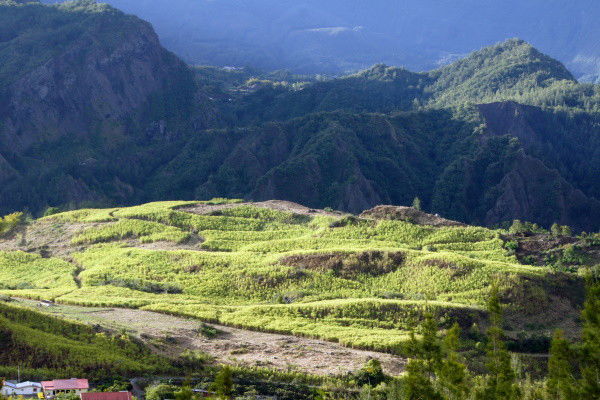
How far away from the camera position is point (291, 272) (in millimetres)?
71500

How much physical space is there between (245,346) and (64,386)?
45.5ft

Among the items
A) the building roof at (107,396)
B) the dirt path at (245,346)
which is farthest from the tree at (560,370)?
the building roof at (107,396)

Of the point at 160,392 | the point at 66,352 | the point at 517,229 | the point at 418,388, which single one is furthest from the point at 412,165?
the point at 418,388

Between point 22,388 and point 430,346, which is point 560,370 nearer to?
point 430,346

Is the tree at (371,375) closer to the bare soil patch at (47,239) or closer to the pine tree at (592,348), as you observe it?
the pine tree at (592,348)

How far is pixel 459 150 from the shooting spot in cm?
16512

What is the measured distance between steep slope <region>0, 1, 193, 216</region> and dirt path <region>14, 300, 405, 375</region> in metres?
90.0

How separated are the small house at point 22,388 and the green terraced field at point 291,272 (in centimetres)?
1862

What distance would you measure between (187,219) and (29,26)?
11284cm

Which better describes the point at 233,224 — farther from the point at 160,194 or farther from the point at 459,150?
the point at 459,150

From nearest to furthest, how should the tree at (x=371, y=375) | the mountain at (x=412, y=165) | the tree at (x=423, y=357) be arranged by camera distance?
the tree at (x=423, y=357) → the tree at (x=371, y=375) → the mountain at (x=412, y=165)

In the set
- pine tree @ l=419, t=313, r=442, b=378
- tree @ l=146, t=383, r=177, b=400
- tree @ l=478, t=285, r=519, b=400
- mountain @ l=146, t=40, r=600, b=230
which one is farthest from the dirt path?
mountain @ l=146, t=40, r=600, b=230

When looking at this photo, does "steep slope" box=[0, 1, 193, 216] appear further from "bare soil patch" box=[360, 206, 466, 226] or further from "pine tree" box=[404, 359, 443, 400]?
"pine tree" box=[404, 359, 443, 400]

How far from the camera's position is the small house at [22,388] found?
143 feet
